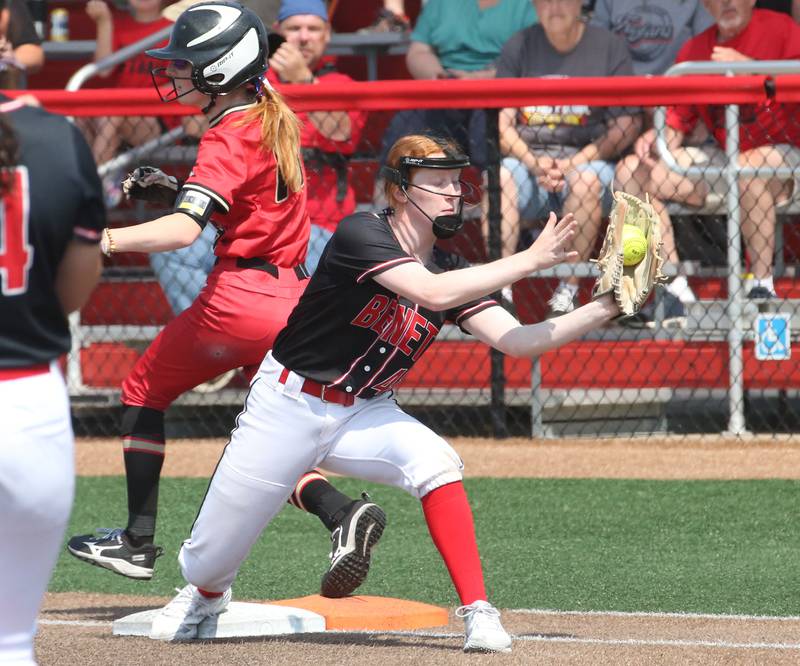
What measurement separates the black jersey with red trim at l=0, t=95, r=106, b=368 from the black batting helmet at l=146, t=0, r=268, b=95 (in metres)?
2.31

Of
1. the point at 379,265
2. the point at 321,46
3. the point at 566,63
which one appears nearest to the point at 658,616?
the point at 379,265

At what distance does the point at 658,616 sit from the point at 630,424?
3.61m

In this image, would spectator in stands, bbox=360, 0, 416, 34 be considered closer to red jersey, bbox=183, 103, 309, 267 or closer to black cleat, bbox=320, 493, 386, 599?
red jersey, bbox=183, 103, 309, 267

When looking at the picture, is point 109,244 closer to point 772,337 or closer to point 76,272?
point 76,272

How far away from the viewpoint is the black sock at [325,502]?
15.1 feet

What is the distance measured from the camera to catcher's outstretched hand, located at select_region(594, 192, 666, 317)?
4.14 meters

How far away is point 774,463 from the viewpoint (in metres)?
7.50

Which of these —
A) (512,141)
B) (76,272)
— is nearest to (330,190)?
(512,141)

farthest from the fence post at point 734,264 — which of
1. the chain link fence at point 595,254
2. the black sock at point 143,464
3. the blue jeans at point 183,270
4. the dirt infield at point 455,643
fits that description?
the black sock at point 143,464

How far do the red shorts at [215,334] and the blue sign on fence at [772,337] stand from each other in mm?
3550

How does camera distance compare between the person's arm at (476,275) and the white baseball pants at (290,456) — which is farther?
the white baseball pants at (290,456)

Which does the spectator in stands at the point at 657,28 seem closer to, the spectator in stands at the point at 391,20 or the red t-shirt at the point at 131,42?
the spectator in stands at the point at 391,20

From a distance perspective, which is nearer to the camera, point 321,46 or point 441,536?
point 441,536

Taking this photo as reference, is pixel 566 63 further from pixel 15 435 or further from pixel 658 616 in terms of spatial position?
pixel 15 435
